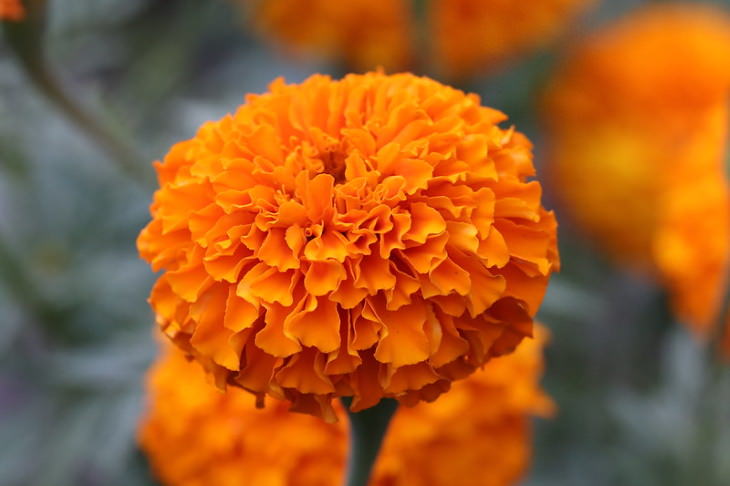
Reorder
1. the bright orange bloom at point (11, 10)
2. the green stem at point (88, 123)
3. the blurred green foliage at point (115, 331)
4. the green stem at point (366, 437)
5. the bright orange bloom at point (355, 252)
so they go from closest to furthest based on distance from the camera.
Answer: the bright orange bloom at point (355, 252)
the green stem at point (366, 437)
the bright orange bloom at point (11, 10)
the green stem at point (88, 123)
the blurred green foliage at point (115, 331)

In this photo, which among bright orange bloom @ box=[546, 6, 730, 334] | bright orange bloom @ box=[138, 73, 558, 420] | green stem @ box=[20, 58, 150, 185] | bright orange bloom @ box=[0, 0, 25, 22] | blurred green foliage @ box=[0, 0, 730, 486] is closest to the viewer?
bright orange bloom @ box=[138, 73, 558, 420]

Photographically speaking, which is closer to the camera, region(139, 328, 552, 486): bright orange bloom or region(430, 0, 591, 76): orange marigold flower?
region(139, 328, 552, 486): bright orange bloom

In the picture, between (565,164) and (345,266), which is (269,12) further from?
(345,266)

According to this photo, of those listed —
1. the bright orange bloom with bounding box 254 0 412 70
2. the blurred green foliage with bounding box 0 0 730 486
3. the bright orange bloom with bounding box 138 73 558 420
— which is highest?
the bright orange bloom with bounding box 138 73 558 420

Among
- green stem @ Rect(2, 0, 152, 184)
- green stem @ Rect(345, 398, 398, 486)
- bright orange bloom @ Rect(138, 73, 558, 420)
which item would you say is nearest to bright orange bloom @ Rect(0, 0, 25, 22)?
green stem @ Rect(2, 0, 152, 184)

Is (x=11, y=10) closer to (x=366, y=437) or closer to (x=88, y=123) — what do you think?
(x=88, y=123)

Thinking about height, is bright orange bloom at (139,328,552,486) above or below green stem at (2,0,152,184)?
below

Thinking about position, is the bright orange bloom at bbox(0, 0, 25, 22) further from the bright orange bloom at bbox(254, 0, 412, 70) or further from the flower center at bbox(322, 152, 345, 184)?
the bright orange bloom at bbox(254, 0, 412, 70)

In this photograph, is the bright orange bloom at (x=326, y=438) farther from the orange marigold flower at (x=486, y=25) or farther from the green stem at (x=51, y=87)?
the orange marigold flower at (x=486, y=25)

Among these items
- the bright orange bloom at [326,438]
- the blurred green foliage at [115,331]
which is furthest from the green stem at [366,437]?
the blurred green foliage at [115,331]
